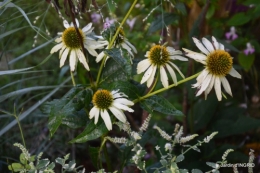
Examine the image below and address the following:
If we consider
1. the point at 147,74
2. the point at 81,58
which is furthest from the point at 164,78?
the point at 81,58

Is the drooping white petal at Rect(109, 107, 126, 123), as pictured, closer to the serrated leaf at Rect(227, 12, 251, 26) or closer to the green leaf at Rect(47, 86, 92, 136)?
the green leaf at Rect(47, 86, 92, 136)

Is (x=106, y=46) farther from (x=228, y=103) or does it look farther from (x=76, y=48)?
(x=228, y=103)

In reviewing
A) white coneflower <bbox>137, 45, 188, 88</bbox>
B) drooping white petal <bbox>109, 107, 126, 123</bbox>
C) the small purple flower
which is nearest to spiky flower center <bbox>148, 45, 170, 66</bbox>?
white coneflower <bbox>137, 45, 188, 88</bbox>

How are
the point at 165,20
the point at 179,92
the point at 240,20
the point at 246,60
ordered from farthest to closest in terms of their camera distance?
1. the point at 179,92
2. the point at 246,60
3. the point at 240,20
4. the point at 165,20

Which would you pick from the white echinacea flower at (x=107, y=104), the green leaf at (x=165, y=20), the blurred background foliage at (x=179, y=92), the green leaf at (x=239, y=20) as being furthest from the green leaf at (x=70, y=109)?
the green leaf at (x=239, y=20)

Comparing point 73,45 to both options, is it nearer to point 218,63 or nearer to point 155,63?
point 155,63

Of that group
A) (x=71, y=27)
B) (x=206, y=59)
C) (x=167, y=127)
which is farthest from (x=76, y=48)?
(x=167, y=127)
